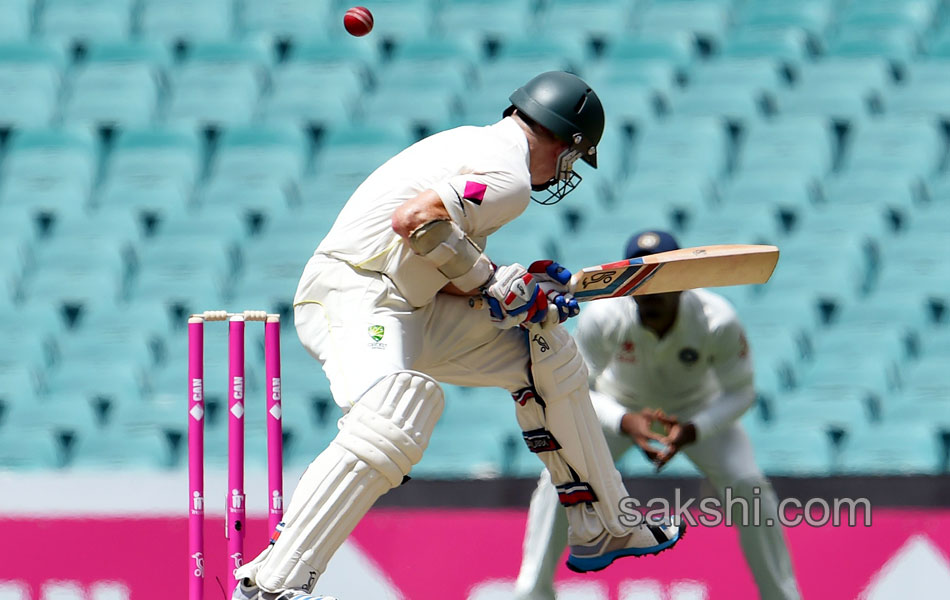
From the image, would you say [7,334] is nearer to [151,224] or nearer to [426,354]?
[151,224]

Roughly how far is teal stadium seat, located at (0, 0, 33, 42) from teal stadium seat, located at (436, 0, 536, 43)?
7.07ft

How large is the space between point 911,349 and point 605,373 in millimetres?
1839

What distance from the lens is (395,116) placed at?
6316 mm

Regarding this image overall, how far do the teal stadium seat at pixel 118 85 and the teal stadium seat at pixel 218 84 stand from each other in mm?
109

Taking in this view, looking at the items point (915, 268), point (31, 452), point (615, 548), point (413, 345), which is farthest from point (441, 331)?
point (915, 268)

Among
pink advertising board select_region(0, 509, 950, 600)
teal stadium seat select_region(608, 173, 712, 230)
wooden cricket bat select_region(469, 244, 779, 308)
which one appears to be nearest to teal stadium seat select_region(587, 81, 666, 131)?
teal stadium seat select_region(608, 173, 712, 230)

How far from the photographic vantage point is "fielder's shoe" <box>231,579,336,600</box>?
2451 millimetres

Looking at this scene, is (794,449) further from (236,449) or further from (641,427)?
(236,449)

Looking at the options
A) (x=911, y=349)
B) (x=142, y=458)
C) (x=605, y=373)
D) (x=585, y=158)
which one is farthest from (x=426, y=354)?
(x=911, y=349)

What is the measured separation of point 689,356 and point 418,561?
101 centimetres

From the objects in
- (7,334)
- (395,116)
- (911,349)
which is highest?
(395,116)

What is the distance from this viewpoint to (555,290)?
285 cm

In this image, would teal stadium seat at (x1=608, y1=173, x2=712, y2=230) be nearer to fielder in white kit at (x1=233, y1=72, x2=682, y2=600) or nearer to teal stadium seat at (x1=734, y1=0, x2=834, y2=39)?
teal stadium seat at (x1=734, y1=0, x2=834, y2=39)

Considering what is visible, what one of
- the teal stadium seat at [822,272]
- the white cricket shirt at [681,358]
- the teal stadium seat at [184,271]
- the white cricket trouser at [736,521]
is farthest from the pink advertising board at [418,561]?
the teal stadium seat at [184,271]
